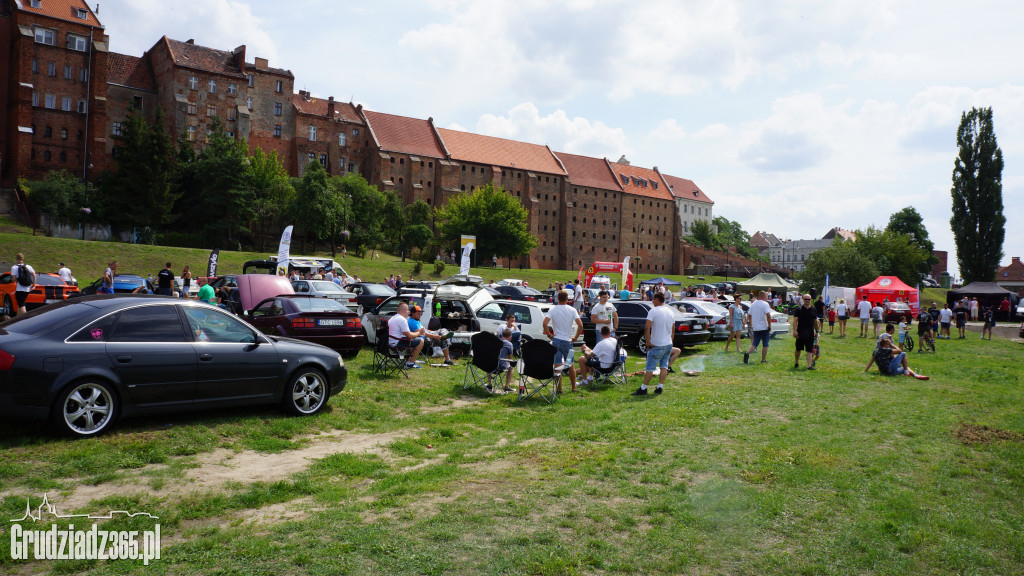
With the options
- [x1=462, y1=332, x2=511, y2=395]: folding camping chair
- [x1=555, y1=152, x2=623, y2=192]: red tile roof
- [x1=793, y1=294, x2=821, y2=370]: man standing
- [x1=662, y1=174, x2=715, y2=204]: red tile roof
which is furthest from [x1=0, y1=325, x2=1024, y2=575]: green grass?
[x1=662, y1=174, x2=715, y2=204]: red tile roof

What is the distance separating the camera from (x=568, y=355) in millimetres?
11336

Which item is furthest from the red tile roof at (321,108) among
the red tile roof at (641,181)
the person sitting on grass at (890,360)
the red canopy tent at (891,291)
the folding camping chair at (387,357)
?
the person sitting on grass at (890,360)

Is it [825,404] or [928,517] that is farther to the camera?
[825,404]

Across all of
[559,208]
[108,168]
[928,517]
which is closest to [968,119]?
[559,208]

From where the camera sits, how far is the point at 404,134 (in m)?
86.3

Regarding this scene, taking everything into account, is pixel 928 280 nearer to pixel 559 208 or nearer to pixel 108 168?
pixel 559 208

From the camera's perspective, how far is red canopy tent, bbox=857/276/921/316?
39.8 metres

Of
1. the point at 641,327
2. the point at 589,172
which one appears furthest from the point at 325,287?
the point at 589,172

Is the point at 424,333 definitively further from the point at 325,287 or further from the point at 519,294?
the point at 519,294

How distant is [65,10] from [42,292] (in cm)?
5402

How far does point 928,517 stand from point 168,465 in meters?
7.03

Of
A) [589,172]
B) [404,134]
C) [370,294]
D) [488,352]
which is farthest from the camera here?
[589,172]

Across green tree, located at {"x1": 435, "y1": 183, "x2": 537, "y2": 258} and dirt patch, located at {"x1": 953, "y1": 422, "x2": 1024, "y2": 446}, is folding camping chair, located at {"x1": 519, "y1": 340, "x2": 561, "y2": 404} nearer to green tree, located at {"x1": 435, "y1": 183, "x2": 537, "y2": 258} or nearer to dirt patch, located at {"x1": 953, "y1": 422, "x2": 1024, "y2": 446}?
dirt patch, located at {"x1": 953, "y1": 422, "x2": 1024, "y2": 446}

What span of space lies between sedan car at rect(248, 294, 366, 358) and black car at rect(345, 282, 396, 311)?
25.6 feet
